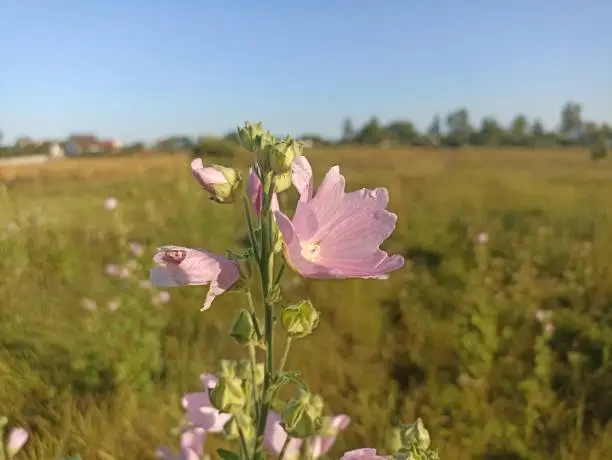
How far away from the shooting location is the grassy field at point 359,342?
2348mm

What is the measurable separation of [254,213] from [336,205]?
93 mm

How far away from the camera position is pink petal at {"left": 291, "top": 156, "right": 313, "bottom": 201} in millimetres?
755

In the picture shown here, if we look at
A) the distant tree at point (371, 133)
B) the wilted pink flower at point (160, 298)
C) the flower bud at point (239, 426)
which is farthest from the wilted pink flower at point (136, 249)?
the distant tree at point (371, 133)

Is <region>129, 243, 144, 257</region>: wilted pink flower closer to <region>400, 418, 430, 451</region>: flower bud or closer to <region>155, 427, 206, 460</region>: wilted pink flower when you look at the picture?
<region>155, 427, 206, 460</region>: wilted pink flower

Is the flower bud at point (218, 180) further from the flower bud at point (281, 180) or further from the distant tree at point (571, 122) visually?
the distant tree at point (571, 122)

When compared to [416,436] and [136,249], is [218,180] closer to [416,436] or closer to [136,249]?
[416,436]

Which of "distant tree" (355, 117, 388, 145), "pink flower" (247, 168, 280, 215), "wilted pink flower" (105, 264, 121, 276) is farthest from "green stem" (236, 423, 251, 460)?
"distant tree" (355, 117, 388, 145)

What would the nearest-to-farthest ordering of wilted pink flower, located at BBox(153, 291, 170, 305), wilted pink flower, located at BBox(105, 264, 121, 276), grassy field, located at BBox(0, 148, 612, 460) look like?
grassy field, located at BBox(0, 148, 612, 460) < wilted pink flower, located at BBox(153, 291, 170, 305) < wilted pink flower, located at BBox(105, 264, 121, 276)

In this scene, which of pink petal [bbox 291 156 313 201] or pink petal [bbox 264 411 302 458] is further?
pink petal [bbox 264 411 302 458]

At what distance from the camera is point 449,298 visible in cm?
361

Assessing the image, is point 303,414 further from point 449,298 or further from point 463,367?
point 449,298

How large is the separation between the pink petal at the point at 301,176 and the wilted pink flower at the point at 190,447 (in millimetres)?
427

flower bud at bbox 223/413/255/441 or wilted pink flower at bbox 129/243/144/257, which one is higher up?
flower bud at bbox 223/413/255/441

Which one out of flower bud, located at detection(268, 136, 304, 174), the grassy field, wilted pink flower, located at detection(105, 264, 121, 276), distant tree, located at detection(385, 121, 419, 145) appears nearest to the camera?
flower bud, located at detection(268, 136, 304, 174)
